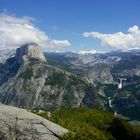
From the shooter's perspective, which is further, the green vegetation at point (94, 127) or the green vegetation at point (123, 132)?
the green vegetation at point (123, 132)

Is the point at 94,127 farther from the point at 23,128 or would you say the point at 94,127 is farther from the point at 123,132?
the point at 23,128

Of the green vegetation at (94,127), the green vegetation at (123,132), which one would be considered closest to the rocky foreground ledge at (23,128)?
the green vegetation at (94,127)

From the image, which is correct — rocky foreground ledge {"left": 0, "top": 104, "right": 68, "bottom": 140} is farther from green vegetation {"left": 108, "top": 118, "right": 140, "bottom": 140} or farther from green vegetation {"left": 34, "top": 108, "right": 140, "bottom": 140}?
green vegetation {"left": 108, "top": 118, "right": 140, "bottom": 140}

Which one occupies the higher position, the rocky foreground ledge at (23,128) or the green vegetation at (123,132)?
the rocky foreground ledge at (23,128)

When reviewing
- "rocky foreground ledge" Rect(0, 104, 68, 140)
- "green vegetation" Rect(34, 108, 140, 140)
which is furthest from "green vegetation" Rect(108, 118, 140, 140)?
"rocky foreground ledge" Rect(0, 104, 68, 140)

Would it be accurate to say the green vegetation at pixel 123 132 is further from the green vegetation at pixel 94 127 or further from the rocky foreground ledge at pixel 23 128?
the rocky foreground ledge at pixel 23 128

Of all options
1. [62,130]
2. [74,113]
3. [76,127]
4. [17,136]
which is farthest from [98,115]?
[17,136]

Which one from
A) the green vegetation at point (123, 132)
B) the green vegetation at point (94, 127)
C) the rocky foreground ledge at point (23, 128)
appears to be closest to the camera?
the rocky foreground ledge at point (23, 128)
